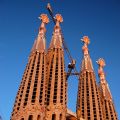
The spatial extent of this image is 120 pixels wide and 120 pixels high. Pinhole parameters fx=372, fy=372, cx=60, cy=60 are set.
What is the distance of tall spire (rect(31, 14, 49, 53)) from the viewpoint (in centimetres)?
6307

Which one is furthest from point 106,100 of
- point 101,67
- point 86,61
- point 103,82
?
point 101,67

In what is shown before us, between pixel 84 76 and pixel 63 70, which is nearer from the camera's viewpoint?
pixel 63 70

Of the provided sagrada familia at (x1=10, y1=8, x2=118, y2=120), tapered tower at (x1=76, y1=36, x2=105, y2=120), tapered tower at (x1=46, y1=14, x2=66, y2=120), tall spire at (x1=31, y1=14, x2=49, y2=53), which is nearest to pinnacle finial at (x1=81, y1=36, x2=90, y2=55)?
sagrada familia at (x1=10, y1=8, x2=118, y2=120)

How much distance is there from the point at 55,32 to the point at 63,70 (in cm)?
1119

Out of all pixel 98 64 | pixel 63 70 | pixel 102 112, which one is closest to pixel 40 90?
pixel 63 70

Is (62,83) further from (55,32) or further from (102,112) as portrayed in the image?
(55,32)

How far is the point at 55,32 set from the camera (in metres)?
69.7

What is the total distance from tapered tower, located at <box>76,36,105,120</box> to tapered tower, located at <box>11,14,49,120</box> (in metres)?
7.98

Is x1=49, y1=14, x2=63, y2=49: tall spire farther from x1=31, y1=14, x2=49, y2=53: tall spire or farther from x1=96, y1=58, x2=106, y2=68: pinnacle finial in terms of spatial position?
x1=96, y1=58, x2=106, y2=68: pinnacle finial

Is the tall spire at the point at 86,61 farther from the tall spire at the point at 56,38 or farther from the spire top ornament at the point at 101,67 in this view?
the tall spire at the point at 56,38

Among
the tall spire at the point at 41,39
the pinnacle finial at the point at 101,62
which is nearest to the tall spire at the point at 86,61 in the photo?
the pinnacle finial at the point at 101,62

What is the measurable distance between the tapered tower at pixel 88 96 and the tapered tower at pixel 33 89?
7984mm

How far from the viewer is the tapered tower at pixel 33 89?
165ft

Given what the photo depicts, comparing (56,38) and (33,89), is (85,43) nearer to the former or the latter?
(56,38)
